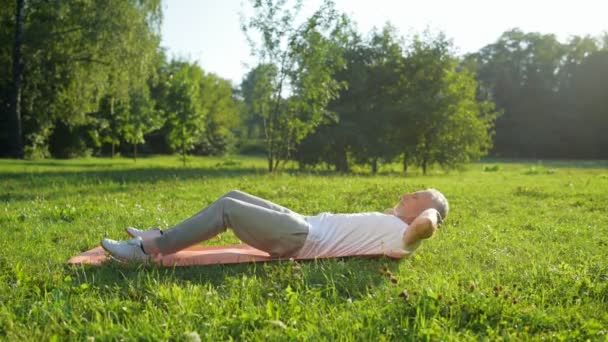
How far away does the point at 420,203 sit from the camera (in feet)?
16.4

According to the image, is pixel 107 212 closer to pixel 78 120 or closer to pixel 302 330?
pixel 302 330

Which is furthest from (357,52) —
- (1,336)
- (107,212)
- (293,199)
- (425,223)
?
(1,336)

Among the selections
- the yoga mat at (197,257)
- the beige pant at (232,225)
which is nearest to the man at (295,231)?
the beige pant at (232,225)

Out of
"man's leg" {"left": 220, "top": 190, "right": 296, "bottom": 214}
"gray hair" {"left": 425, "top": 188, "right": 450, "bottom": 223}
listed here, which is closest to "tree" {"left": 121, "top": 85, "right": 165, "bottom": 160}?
"man's leg" {"left": 220, "top": 190, "right": 296, "bottom": 214}

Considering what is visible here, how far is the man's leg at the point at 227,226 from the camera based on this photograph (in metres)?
4.50

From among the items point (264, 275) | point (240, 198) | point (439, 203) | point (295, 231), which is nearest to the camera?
point (264, 275)

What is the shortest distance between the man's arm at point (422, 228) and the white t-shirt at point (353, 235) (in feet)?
0.79

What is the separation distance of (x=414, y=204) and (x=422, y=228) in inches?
27.9

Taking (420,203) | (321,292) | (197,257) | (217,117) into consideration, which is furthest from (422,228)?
(217,117)

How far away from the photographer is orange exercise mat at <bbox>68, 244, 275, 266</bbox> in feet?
15.3

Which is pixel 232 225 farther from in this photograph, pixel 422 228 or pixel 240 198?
pixel 422 228

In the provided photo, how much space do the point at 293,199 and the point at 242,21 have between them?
9.81m

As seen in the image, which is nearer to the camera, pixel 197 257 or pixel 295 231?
pixel 295 231

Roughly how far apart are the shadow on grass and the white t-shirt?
111mm
